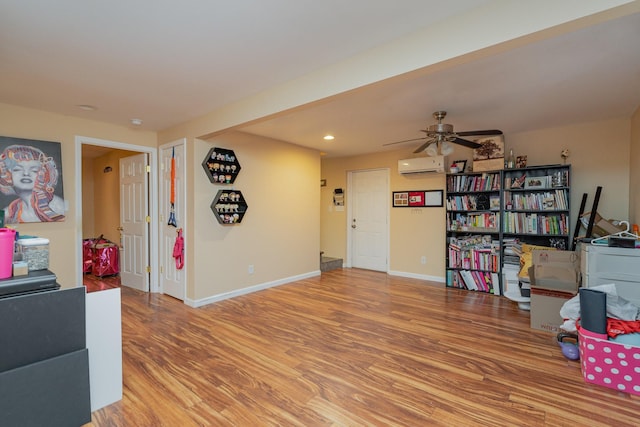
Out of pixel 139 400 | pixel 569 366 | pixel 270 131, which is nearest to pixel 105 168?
pixel 270 131

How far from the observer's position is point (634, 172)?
136 inches

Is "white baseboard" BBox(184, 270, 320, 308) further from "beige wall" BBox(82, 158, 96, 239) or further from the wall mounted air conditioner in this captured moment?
"beige wall" BBox(82, 158, 96, 239)

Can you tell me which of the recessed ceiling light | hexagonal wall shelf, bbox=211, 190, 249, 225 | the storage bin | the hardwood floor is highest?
the recessed ceiling light

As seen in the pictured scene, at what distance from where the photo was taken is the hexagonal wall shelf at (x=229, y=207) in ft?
12.9

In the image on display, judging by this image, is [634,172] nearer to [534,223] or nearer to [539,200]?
[539,200]

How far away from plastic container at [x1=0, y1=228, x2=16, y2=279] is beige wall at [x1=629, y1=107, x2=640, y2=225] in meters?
5.07

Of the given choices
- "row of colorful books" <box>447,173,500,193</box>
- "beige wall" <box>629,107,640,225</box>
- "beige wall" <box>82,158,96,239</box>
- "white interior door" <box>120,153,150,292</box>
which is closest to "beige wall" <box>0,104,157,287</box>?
"white interior door" <box>120,153,150,292</box>

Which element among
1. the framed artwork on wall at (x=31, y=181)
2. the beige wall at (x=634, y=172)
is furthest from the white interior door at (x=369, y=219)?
the framed artwork on wall at (x=31, y=181)

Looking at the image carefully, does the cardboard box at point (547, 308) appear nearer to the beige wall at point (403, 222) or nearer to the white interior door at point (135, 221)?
the beige wall at point (403, 222)

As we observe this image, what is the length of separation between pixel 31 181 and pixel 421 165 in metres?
5.05

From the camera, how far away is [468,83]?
2637 mm

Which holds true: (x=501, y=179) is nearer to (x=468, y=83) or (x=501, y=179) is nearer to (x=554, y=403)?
(x=468, y=83)

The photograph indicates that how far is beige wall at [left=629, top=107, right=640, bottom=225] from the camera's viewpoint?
3.24m

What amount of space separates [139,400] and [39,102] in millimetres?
3084
